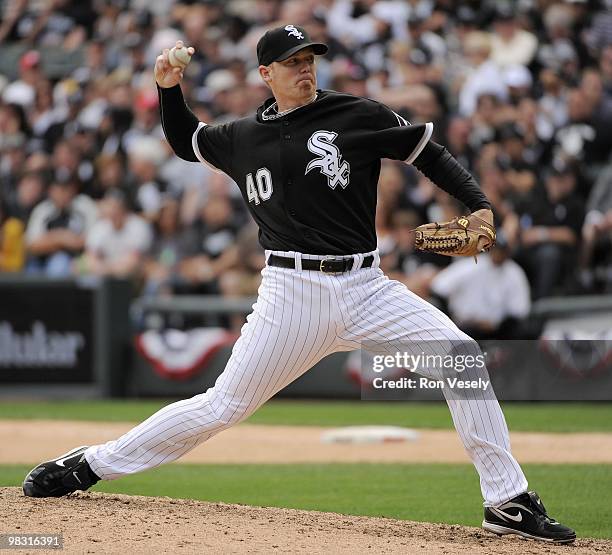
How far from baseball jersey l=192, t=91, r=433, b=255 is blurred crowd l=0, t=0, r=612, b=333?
6.10 meters

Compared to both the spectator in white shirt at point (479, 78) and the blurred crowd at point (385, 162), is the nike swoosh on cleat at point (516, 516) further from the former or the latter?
the spectator in white shirt at point (479, 78)

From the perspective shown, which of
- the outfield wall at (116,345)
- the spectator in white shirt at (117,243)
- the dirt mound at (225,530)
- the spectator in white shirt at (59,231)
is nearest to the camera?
the dirt mound at (225,530)

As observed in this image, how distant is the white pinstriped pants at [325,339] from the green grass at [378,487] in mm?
725

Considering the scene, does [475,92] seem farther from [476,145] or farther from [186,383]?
[186,383]

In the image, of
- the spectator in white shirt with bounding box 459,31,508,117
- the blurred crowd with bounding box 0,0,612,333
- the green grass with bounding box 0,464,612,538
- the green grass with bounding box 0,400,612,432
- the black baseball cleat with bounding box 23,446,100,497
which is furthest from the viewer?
the spectator in white shirt with bounding box 459,31,508,117

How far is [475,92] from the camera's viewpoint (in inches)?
504

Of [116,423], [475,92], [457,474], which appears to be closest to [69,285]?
Result: [116,423]

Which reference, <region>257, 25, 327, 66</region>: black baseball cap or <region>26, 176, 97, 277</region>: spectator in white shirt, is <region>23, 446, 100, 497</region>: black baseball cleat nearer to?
<region>257, 25, 327, 66</region>: black baseball cap

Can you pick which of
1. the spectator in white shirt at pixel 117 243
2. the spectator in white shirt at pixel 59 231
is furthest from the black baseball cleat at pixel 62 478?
the spectator in white shirt at pixel 59 231

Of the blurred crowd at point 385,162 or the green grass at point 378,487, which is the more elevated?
the blurred crowd at point 385,162

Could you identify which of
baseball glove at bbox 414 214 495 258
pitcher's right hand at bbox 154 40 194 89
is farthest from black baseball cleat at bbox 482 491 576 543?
pitcher's right hand at bbox 154 40 194 89

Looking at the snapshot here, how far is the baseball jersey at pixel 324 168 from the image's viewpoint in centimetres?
491

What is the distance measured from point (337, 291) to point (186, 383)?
25.0 ft

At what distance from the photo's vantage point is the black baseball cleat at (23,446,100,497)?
525 centimetres
